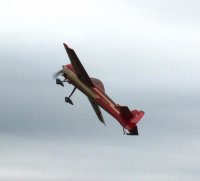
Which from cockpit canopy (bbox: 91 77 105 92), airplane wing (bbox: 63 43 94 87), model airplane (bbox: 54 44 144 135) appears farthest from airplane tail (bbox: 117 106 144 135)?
airplane wing (bbox: 63 43 94 87)

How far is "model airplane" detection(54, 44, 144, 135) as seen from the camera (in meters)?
102

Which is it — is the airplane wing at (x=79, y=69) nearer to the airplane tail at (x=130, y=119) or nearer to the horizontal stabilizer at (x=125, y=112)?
the airplane tail at (x=130, y=119)

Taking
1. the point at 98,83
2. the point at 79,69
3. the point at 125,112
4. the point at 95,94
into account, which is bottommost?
the point at 125,112

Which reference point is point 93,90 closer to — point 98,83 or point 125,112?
point 98,83

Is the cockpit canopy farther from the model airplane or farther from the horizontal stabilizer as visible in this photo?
the horizontal stabilizer

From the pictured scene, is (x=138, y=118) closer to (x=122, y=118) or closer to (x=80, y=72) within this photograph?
(x=122, y=118)

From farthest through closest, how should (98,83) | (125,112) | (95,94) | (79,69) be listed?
1. (98,83)
2. (79,69)
3. (95,94)
4. (125,112)

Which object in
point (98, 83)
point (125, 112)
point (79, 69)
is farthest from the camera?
point (98, 83)

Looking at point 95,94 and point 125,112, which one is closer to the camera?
point 125,112

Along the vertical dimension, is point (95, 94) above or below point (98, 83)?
below

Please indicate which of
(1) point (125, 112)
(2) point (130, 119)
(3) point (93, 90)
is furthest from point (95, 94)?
(2) point (130, 119)

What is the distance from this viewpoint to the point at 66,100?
101438mm

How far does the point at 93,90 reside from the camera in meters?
105

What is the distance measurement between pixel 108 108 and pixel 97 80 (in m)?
4.20
